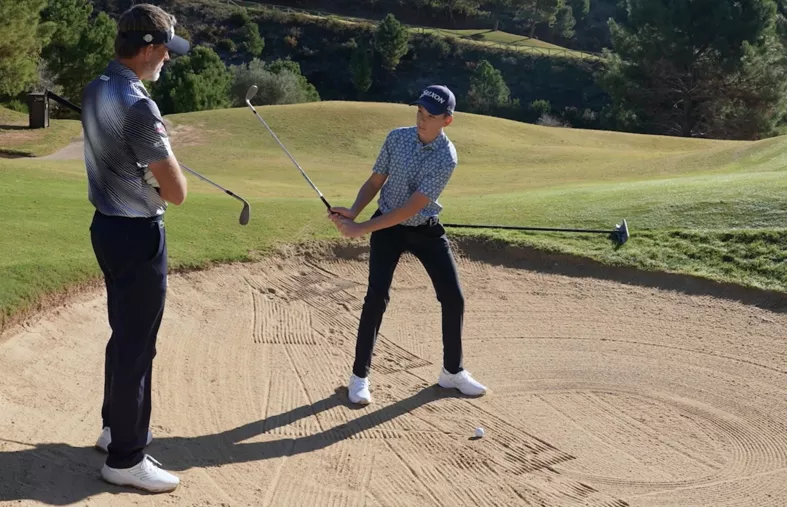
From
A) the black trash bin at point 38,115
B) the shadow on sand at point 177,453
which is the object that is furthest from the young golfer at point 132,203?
the black trash bin at point 38,115

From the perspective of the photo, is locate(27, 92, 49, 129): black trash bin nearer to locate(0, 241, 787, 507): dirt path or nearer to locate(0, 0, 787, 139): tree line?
locate(0, 0, 787, 139): tree line

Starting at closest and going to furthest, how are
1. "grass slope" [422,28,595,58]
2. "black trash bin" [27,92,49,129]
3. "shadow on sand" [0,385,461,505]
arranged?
"shadow on sand" [0,385,461,505], "black trash bin" [27,92,49,129], "grass slope" [422,28,595,58]

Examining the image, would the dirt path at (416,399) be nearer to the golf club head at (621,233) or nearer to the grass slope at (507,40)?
the golf club head at (621,233)

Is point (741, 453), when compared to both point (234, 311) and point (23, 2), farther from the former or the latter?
point (23, 2)

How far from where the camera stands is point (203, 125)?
2945 cm

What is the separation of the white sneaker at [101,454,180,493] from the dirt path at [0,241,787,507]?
0.08 meters

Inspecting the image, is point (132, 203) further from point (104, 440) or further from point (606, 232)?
point (606, 232)

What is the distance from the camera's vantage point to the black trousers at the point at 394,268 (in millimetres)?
6340

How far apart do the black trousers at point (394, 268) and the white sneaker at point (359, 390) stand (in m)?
0.05

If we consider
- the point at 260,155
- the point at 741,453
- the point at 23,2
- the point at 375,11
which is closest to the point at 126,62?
the point at 741,453

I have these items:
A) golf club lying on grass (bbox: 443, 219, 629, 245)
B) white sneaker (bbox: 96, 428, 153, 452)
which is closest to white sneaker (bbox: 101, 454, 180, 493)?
white sneaker (bbox: 96, 428, 153, 452)

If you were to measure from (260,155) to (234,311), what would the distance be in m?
18.0

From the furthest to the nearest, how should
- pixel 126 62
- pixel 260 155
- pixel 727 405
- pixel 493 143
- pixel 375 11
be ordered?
pixel 375 11, pixel 493 143, pixel 260 155, pixel 727 405, pixel 126 62

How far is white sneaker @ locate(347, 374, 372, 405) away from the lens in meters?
6.64
